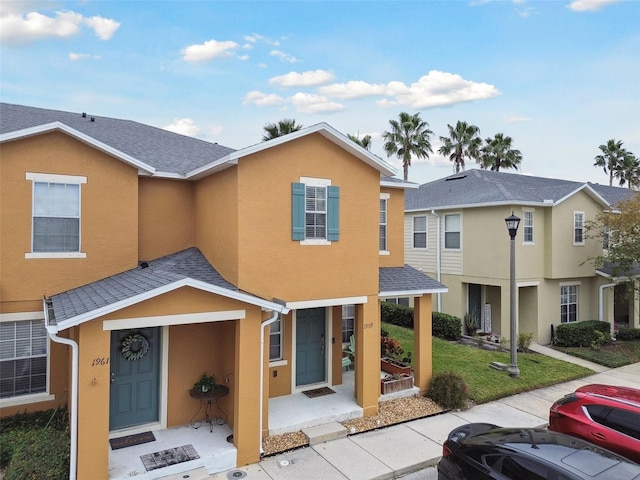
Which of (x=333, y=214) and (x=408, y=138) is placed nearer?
(x=333, y=214)

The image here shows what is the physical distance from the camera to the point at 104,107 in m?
17.2

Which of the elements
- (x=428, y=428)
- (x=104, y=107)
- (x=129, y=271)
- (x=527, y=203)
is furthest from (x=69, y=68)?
(x=527, y=203)

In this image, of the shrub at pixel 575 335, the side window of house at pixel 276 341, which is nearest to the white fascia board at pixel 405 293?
the side window of house at pixel 276 341

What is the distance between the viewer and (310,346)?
39.8 ft

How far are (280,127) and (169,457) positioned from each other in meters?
19.1

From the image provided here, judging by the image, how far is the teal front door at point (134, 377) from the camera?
30.4 feet

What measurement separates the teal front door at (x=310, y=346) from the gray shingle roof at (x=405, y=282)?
6.63 ft

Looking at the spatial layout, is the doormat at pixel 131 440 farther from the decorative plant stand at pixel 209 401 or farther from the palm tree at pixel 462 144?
the palm tree at pixel 462 144

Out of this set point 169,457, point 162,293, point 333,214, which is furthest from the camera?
point 333,214

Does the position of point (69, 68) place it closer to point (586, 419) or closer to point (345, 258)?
point (345, 258)

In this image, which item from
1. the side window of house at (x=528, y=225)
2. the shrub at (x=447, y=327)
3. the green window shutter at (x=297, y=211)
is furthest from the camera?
the shrub at (x=447, y=327)

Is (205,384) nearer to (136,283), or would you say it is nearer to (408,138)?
(136,283)

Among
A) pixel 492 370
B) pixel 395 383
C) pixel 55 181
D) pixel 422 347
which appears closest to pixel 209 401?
pixel 395 383

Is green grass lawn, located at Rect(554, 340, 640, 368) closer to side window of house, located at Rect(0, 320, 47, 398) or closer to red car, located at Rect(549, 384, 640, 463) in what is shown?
red car, located at Rect(549, 384, 640, 463)
